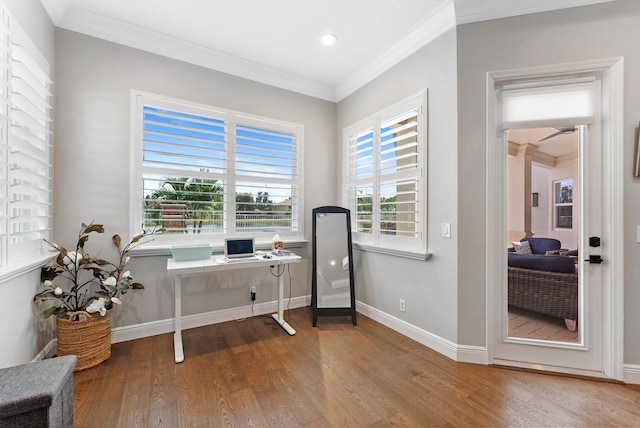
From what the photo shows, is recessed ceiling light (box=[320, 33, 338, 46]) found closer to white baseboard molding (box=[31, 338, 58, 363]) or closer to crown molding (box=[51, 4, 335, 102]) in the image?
crown molding (box=[51, 4, 335, 102])

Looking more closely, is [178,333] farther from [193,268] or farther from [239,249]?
[239,249]

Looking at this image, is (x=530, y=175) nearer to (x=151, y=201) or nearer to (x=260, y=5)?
(x=260, y=5)

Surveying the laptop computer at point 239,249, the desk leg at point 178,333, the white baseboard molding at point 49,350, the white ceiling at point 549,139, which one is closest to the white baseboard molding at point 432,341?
the laptop computer at point 239,249

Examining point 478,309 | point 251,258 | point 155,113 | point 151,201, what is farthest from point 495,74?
point 151,201

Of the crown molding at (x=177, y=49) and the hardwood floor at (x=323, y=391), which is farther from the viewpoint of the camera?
the crown molding at (x=177, y=49)

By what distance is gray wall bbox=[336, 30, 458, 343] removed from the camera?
2311mm

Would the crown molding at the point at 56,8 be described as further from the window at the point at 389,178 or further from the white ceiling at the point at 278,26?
the window at the point at 389,178

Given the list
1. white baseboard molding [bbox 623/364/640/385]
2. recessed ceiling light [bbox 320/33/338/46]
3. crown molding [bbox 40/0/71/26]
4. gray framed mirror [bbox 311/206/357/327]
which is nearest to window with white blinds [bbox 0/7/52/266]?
crown molding [bbox 40/0/71/26]

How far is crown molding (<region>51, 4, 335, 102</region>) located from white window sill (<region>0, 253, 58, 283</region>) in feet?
6.46

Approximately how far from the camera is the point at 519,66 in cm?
211

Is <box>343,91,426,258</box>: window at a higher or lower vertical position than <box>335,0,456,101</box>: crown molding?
lower

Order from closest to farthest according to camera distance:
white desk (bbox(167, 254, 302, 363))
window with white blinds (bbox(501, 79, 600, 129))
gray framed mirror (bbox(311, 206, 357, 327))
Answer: window with white blinds (bbox(501, 79, 600, 129))
white desk (bbox(167, 254, 302, 363))
gray framed mirror (bbox(311, 206, 357, 327))

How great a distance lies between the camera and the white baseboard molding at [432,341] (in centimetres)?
221

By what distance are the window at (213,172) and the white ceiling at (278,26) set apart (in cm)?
59
